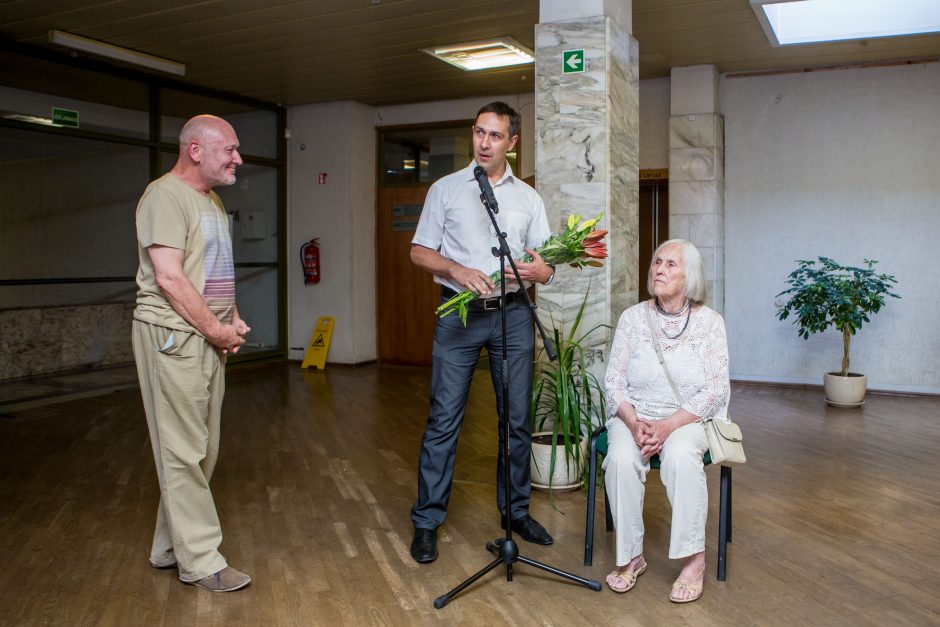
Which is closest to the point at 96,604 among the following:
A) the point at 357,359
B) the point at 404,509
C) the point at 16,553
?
the point at 16,553

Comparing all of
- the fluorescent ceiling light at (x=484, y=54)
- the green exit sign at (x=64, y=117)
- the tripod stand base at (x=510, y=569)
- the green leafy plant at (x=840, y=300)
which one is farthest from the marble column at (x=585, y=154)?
the green exit sign at (x=64, y=117)

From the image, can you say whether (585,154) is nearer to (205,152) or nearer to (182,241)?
(205,152)

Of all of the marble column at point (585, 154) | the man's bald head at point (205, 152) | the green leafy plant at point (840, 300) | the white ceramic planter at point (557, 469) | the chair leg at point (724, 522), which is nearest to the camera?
the man's bald head at point (205, 152)

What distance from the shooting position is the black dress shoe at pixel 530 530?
3.44m

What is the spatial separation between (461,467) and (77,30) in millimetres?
4505

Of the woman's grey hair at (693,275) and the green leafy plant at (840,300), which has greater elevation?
the woman's grey hair at (693,275)

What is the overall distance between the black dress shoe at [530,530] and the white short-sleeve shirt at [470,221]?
41.2 inches

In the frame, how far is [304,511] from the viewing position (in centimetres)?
394

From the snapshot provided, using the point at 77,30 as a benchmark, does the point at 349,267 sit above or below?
below

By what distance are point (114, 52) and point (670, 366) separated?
5635 millimetres

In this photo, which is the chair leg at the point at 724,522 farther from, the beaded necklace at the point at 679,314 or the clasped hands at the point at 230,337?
the clasped hands at the point at 230,337

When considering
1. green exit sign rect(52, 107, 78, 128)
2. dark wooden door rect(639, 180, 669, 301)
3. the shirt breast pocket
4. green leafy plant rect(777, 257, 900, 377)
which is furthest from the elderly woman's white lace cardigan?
A: green exit sign rect(52, 107, 78, 128)

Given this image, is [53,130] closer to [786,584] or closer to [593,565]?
[593,565]

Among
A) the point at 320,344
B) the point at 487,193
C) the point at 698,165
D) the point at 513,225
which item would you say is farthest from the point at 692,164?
the point at 487,193
